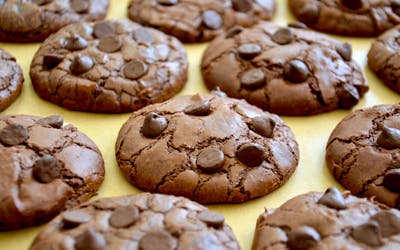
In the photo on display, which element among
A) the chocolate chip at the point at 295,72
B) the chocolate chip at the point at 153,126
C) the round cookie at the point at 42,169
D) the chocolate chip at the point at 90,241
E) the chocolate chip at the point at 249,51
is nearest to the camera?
the chocolate chip at the point at 90,241

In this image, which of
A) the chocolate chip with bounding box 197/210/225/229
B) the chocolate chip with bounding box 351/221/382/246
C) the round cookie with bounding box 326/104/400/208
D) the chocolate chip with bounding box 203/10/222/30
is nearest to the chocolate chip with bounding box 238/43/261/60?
the chocolate chip with bounding box 203/10/222/30

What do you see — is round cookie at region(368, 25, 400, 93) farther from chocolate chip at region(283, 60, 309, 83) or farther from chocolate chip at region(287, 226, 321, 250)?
chocolate chip at region(287, 226, 321, 250)

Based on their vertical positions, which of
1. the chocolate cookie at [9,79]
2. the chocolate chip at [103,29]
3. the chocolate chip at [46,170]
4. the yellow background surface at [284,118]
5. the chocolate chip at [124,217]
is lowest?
the yellow background surface at [284,118]

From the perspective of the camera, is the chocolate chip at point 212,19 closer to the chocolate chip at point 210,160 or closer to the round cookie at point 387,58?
the round cookie at point 387,58

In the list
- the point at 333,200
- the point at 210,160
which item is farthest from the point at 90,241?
the point at 333,200

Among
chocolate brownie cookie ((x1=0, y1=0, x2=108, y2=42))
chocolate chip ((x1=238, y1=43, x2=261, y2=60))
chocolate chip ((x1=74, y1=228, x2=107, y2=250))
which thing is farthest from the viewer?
chocolate brownie cookie ((x1=0, y1=0, x2=108, y2=42))

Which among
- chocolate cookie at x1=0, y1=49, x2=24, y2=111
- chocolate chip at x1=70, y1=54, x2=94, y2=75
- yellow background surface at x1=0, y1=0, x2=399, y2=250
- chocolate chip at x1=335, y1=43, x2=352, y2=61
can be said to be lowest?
yellow background surface at x1=0, y1=0, x2=399, y2=250

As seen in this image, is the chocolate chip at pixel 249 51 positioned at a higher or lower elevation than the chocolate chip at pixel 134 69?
higher

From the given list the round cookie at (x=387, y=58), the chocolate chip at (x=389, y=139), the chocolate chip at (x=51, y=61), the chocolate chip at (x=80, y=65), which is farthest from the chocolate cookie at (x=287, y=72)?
the chocolate chip at (x=51, y=61)

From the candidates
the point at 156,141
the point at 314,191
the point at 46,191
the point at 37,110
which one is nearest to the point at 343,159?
the point at 314,191
